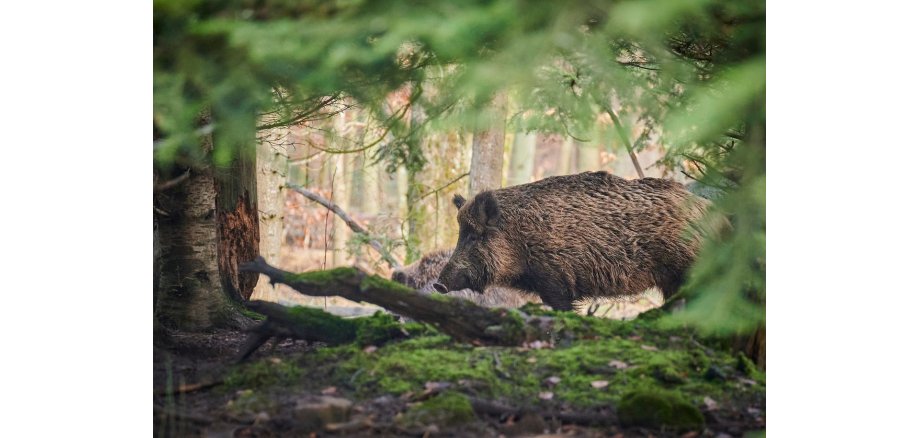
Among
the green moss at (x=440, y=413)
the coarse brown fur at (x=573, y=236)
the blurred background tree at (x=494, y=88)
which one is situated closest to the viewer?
the blurred background tree at (x=494, y=88)

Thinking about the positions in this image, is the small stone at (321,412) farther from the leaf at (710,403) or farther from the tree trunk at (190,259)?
the leaf at (710,403)

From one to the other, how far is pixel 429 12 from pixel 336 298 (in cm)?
152

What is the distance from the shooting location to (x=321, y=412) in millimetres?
→ 4332

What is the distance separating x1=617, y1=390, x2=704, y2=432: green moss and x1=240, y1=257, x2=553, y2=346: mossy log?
0.53 metres

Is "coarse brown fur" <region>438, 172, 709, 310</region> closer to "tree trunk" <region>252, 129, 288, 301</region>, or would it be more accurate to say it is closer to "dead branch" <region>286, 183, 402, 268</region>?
"dead branch" <region>286, 183, 402, 268</region>

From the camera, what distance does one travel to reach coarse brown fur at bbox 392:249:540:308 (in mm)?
4754

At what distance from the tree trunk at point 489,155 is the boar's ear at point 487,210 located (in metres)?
0.05

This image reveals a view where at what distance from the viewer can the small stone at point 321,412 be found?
4.32 m

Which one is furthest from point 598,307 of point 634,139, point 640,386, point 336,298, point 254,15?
point 254,15

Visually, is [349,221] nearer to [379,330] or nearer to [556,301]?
[379,330]

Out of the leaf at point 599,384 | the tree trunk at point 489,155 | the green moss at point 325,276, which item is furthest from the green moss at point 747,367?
the green moss at point 325,276

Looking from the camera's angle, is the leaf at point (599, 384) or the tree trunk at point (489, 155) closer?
the leaf at point (599, 384)

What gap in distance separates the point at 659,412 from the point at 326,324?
169cm

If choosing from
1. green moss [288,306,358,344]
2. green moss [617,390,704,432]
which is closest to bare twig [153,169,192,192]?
green moss [288,306,358,344]
